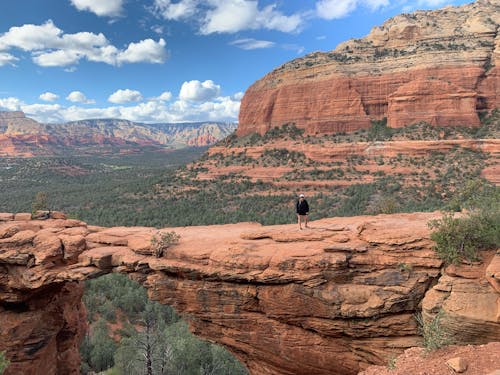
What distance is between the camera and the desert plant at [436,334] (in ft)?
24.7

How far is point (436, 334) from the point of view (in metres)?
7.57

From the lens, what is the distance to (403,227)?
34.3ft

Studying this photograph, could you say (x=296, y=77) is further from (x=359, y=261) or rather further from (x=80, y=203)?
(x=359, y=261)

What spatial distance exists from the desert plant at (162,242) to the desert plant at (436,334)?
8611mm

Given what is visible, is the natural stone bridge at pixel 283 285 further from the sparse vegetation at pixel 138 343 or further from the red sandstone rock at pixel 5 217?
the sparse vegetation at pixel 138 343

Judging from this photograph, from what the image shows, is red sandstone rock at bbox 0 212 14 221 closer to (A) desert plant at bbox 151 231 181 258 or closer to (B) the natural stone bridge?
(B) the natural stone bridge

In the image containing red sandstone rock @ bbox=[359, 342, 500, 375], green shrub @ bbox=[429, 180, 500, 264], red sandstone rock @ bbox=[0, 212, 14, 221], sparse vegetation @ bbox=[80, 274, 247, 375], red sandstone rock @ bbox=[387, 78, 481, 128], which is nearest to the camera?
red sandstone rock @ bbox=[359, 342, 500, 375]

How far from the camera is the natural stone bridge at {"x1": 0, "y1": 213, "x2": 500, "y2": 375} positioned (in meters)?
9.23

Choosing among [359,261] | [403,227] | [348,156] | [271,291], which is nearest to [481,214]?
[403,227]

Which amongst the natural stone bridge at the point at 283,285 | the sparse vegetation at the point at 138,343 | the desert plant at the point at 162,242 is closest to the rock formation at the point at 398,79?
the sparse vegetation at the point at 138,343

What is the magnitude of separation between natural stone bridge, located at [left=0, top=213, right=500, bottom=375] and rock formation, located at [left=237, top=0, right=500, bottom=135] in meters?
52.3

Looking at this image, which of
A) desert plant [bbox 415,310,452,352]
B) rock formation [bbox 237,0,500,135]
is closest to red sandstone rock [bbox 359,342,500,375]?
desert plant [bbox 415,310,452,352]

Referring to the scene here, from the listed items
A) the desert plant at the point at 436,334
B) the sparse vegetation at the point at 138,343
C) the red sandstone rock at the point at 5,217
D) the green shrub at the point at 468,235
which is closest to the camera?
the desert plant at the point at 436,334

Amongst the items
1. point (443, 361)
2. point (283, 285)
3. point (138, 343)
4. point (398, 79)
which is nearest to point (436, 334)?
point (443, 361)
